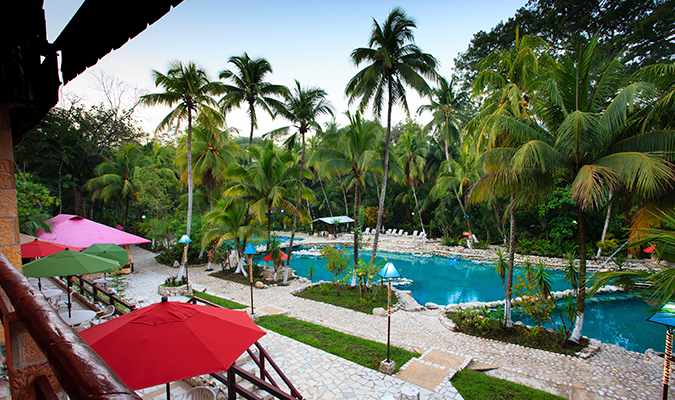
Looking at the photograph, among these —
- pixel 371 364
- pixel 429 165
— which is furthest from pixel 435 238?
pixel 371 364

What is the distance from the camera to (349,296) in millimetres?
13023

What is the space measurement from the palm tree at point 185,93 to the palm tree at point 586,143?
447 inches

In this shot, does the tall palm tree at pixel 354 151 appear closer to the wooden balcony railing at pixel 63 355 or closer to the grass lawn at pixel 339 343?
the grass lawn at pixel 339 343

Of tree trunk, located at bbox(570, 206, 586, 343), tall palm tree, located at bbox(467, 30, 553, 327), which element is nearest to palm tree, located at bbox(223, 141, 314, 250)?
tall palm tree, located at bbox(467, 30, 553, 327)

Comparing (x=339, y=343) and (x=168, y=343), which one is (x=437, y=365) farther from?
(x=168, y=343)

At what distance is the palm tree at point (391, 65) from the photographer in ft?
38.3

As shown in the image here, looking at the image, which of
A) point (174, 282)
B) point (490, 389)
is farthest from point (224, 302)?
point (490, 389)

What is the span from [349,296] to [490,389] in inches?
285

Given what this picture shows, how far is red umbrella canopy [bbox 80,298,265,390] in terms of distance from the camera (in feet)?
10.1

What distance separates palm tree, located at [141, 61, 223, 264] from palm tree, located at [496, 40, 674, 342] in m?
11.3

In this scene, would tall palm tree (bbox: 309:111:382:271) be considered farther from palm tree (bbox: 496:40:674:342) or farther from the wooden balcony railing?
the wooden balcony railing

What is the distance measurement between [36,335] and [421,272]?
66.2 ft

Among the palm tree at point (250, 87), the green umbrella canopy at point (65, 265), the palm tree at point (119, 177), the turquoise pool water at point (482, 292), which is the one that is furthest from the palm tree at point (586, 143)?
the palm tree at point (119, 177)

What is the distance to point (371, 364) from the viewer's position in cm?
694
